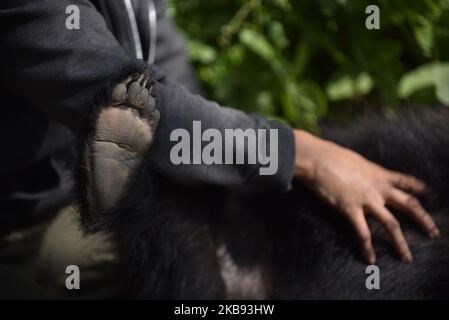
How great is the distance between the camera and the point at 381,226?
1.24 metres

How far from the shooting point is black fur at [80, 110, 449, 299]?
1211mm

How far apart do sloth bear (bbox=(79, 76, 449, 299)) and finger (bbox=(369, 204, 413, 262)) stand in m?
0.02

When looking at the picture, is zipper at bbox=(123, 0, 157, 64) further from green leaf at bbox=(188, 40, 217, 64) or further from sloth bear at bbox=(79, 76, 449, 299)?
green leaf at bbox=(188, 40, 217, 64)

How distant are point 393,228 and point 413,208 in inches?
2.0

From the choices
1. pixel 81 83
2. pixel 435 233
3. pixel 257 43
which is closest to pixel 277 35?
pixel 257 43

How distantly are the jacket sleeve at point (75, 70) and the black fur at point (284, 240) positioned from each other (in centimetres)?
11

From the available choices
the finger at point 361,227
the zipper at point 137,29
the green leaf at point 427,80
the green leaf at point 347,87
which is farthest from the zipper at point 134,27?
the green leaf at point 347,87

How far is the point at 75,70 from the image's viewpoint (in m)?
1.07

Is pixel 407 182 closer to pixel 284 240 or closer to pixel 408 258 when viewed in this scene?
pixel 408 258

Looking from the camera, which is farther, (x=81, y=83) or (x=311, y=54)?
(x=311, y=54)

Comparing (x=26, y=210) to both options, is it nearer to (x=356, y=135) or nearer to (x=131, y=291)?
(x=131, y=291)

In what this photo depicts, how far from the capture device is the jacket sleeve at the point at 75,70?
106 cm

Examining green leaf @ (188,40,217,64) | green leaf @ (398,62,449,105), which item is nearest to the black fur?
green leaf @ (398,62,449,105)

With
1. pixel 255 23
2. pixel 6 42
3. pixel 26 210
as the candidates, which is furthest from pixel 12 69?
pixel 255 23
